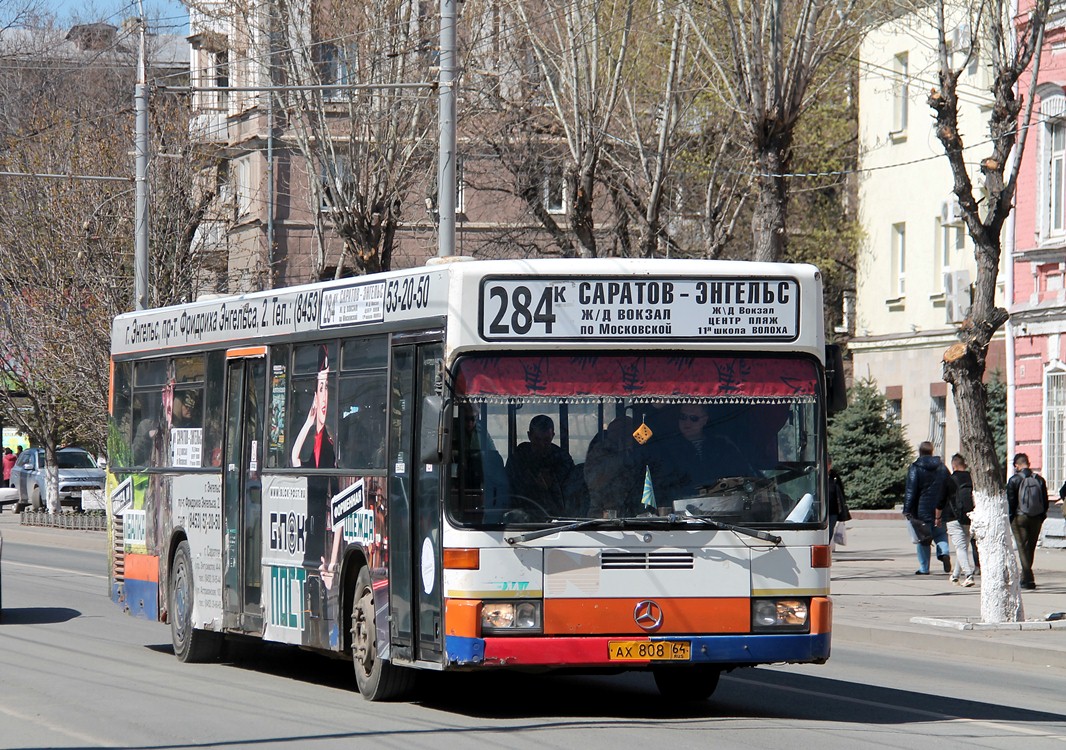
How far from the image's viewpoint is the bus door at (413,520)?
10.9 metres

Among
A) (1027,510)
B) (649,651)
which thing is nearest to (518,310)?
(649,651)

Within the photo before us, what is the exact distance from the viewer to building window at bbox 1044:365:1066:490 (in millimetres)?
31594

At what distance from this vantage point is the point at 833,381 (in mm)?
11164

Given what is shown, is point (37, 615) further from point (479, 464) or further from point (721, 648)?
point (721, 648)

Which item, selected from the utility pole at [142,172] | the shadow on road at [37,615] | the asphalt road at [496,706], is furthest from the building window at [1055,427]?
the shadow on road at [37,615]

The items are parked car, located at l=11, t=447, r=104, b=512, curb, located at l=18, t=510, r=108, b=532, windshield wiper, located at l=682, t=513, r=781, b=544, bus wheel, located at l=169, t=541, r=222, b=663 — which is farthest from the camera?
parked car, located at l=11, t=447, r=104, b=512

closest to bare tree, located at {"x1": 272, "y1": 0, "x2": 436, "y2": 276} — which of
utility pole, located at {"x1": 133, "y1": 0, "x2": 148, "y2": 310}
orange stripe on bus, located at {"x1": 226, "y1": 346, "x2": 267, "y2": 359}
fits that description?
utility pole, located at {"x1": 133, "y1": 0, "x2": 148, "y2": 310}

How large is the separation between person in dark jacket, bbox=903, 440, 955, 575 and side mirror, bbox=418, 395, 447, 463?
14.9 meters

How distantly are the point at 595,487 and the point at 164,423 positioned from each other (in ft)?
20.2

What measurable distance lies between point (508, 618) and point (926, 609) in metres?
10.4

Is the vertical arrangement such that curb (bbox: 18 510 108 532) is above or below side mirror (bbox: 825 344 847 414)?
below

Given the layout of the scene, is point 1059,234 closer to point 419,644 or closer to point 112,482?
point 112,482

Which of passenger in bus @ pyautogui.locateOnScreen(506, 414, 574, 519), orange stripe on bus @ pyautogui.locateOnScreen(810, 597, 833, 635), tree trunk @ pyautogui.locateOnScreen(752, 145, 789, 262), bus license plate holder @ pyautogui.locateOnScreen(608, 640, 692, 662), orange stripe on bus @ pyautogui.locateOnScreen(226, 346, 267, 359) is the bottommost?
bus license plate holder @ pyautogui.locateOnScreen(608, 640, 692, 662)

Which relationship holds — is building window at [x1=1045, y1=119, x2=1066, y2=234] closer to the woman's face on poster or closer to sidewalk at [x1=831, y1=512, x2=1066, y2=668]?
sidewalk at [x1=831, y1=512, x2=1066, y2=668]
